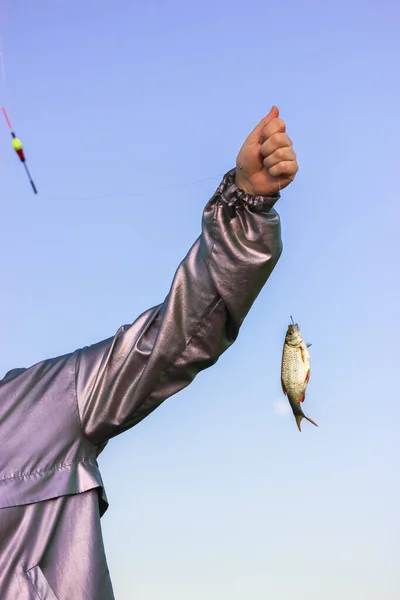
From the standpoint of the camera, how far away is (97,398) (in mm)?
3971

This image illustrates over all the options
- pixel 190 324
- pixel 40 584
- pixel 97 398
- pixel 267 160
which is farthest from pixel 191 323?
pixel 40 584

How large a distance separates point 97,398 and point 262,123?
52.5 inches

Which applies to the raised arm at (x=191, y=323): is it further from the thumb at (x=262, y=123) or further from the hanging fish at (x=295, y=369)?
the hanging fish at (x=295, y=369)

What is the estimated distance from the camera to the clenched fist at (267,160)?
347 cm

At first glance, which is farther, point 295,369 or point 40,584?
point 295,369

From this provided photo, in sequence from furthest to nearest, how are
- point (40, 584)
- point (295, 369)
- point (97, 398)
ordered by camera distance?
point (295, 369) < point (97, 398) < point (40, 584)

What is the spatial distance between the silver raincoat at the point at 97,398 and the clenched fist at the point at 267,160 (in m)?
0.06

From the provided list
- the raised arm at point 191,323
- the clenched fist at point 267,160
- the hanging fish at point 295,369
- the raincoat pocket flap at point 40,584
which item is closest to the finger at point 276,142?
the clenched fist at point 267,160

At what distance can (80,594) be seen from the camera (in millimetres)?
3697

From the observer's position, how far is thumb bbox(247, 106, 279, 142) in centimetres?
353

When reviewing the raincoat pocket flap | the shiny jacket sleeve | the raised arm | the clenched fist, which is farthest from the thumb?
the raincoat pocket flap

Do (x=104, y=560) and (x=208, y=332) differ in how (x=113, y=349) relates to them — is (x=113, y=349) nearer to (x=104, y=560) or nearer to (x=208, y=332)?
(x=208, y=332)

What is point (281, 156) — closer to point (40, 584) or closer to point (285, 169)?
point (285, 169)

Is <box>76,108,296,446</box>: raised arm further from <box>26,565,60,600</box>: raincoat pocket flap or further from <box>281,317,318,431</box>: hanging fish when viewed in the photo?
<box>26,565,60,600</box>: raincoat pocket flap
